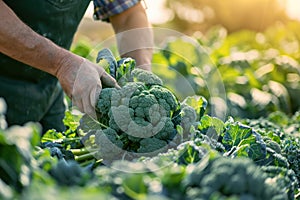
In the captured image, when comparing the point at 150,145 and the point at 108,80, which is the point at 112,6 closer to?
the point at 108,80

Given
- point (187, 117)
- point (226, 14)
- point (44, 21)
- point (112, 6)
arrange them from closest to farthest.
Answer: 1. point (187, 117)
2. point (44, 21)
3. point (112, 6)
4. point (226, 14)

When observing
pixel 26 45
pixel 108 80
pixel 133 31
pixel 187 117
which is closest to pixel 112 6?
pixel 133 31

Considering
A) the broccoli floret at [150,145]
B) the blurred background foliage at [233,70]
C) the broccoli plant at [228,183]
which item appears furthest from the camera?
the blurred background foliage at [233,70]

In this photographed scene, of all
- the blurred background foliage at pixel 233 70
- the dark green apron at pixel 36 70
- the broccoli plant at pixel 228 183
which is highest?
the broccoli plant at pixel 228 183

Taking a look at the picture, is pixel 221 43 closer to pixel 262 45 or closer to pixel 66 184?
pixel 262 45

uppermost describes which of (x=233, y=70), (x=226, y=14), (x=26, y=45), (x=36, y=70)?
(x=26, y=45)

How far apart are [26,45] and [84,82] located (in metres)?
0.37

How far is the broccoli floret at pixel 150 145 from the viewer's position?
2.34m

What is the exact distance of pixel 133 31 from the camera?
379 centimetres

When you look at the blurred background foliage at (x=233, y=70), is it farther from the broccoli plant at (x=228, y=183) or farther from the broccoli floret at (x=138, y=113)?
the broccoli plant at (x=228, y=183)

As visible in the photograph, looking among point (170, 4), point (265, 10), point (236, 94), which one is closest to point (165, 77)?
point (236, 94)

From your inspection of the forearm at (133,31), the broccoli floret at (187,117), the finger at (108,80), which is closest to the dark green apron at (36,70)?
the forearm at (133,31)

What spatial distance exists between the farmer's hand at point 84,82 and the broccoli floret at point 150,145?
295 mm

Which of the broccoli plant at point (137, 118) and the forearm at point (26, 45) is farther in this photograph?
the forearm at point (26, 45)
